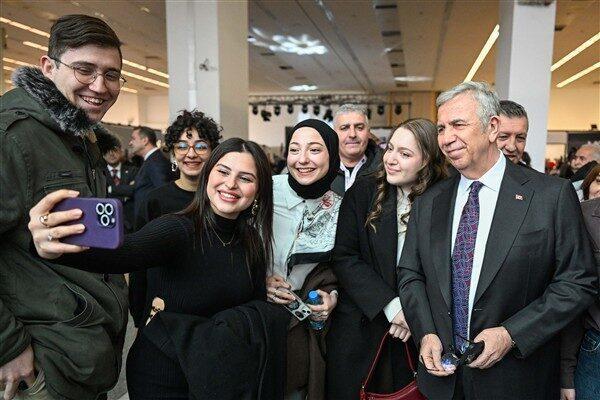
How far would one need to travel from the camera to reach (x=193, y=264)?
1.44 metres

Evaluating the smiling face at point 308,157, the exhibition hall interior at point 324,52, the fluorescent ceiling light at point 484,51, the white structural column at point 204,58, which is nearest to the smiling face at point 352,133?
the smiling face at point 308,157

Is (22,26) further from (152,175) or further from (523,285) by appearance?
(523,285)

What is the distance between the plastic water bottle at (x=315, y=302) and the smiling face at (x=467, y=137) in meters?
0.78

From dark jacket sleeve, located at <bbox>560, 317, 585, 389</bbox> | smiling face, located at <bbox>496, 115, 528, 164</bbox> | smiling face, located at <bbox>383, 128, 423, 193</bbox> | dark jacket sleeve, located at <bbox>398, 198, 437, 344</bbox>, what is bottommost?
dark jacket sleeve, located at <bbox>560, 317, 585, 389</bbox>

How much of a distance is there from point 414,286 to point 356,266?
266 mm

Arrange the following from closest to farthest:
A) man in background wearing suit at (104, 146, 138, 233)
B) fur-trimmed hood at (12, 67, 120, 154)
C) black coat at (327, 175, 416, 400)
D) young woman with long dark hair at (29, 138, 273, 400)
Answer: fur-trimmed hood at (12, 67, 120, 154) < young woman with long dark hair at (29, 138, 273, 400) < black coat at (327, 175, 416, 400) < man in background wearing suit at (104, 146, 138, 233)

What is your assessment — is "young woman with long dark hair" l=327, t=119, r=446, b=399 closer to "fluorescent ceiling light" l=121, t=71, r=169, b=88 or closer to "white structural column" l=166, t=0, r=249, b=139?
"white structural column" l=166, t=0, r=249, b=139

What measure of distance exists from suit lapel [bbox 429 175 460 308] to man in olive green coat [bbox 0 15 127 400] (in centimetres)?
112

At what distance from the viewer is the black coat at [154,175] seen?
11.7 ft

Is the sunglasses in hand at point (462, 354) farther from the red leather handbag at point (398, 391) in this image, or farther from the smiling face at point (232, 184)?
the smiling face at point (232, 184)

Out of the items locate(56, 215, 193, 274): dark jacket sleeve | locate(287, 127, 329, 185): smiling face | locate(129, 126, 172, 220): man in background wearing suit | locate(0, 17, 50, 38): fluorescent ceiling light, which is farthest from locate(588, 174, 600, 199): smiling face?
locate(0, 17, 50, 38): fluorescent ceiling light

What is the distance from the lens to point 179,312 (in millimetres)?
1442

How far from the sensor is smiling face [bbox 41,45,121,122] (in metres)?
1.33

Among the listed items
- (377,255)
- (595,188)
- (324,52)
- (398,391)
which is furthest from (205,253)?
(324,52)
